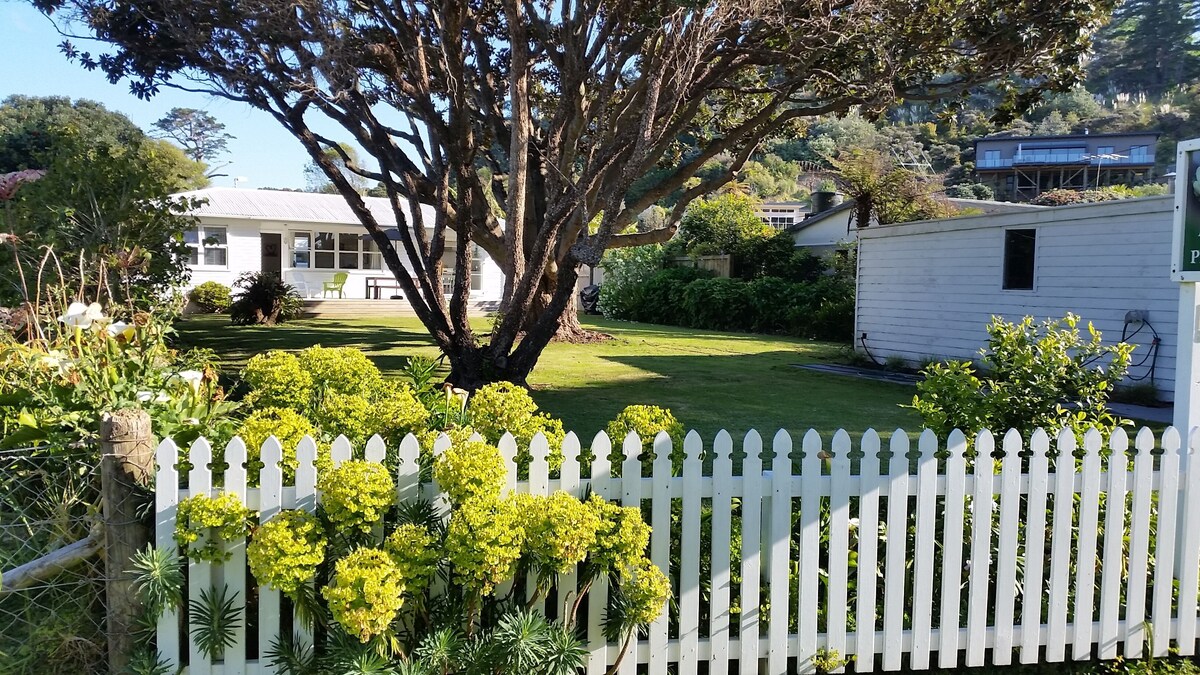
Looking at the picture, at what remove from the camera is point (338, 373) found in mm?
4352

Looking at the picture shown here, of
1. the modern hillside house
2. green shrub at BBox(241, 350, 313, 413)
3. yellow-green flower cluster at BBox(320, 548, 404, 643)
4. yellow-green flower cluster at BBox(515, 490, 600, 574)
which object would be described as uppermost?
the modern hillside house

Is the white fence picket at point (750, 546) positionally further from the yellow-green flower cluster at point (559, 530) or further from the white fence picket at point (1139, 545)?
the white fence picket at point (1139, 545)

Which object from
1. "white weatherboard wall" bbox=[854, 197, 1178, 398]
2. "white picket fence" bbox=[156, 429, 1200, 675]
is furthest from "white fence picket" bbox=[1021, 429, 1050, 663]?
"white weatherboard wall" bbox=[854, 197, 1178, 398]

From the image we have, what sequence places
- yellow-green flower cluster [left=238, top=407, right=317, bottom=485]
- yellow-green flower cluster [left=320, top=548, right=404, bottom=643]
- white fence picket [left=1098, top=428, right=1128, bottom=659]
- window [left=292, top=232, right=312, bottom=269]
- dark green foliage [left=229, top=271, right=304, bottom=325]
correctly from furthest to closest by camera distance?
window [left=292, top=232, right=312, bottom=269], dark green foliage [left=229, top=271, right=304, bottom=325], white fence picket [left=1098, top=428, right=1128, bottom=659], yellow-green flower cluster [left=238, top=407, right=317, bottom=485], yellow-green flower cluster [left=320, top=548, right=404, bottom=643]

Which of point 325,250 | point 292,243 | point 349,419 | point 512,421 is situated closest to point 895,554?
point 512,421

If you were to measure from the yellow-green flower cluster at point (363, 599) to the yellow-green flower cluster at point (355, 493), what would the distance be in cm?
20

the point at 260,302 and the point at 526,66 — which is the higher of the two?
the point at 526,66

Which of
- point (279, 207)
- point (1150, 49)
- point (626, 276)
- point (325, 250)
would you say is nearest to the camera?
point (626, 276)

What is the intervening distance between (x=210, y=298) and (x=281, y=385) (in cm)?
2278

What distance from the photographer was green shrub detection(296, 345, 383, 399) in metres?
4.36

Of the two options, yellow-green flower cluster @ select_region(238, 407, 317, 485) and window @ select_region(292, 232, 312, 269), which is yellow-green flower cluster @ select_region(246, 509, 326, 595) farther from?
window @ select_region(292, 232, 312, 269)

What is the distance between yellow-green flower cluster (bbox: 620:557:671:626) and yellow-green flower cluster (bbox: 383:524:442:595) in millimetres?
689

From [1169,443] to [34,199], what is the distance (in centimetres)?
1138

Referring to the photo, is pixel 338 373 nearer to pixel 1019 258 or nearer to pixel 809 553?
pixel 809 553
